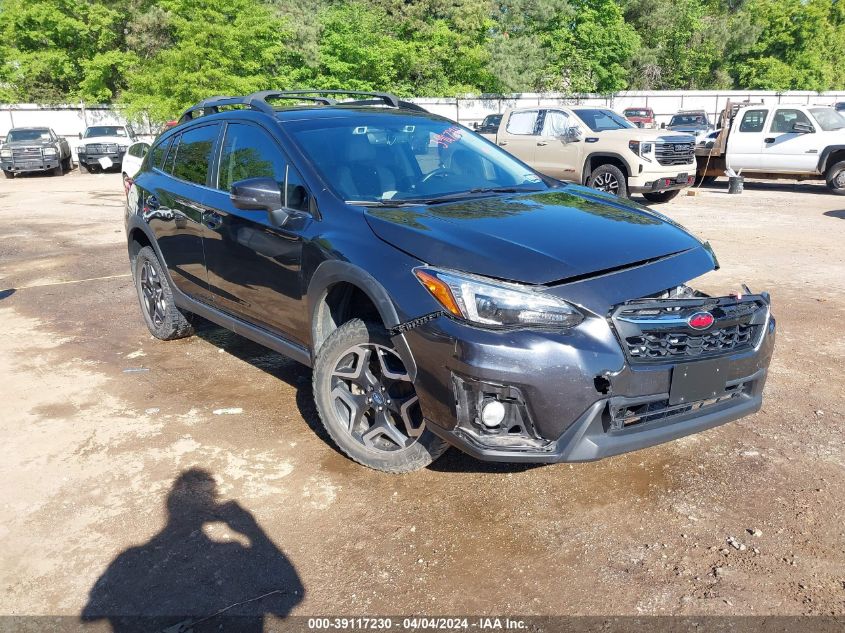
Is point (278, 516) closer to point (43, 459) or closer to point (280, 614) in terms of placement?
point (280, 614)

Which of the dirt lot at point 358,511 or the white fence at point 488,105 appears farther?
the white fence at point 488,105

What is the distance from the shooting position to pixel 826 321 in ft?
19.5

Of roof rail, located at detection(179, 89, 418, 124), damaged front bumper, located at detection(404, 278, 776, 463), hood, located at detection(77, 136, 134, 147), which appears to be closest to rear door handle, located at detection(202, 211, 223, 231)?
roof rail, located at detection(179, 89, 418, 124)

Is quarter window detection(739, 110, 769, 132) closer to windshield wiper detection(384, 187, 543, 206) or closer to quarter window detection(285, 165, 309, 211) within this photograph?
windshield wiper detection(384, 187, 543, 206)

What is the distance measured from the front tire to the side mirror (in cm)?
195

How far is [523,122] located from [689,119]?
14414 millimetres

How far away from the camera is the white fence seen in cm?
3173

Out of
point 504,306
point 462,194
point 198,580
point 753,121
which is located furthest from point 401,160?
point 753,121

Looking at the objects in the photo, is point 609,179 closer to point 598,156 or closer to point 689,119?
point 598,156

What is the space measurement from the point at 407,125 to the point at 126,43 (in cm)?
3744

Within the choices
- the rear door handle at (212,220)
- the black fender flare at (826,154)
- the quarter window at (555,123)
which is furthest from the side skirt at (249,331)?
the black fender flare at (826,154)

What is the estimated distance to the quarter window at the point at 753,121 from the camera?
15.6m

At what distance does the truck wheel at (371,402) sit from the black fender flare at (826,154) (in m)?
14.6

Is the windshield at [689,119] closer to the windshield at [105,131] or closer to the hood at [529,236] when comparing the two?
the windshield at [105,131]
